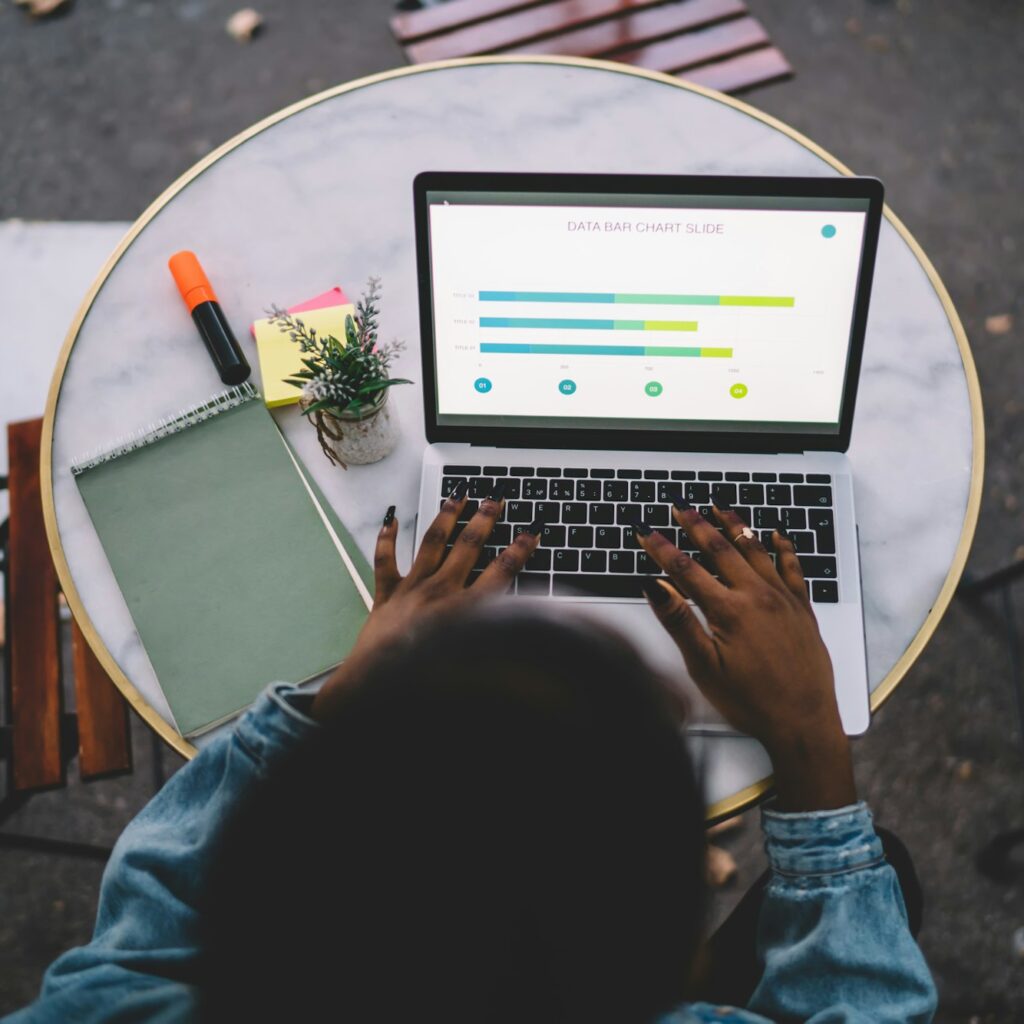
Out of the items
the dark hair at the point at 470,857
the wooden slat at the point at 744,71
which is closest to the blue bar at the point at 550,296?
the dark hair at the point at 470,857

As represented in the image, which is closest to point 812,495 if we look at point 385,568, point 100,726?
point 385,568

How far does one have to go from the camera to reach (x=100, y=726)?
128cm

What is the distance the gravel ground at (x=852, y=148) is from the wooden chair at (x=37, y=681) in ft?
1.94

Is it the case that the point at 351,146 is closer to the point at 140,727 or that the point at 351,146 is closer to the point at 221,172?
the point at 221,172

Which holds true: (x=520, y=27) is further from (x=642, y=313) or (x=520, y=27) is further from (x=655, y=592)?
(x=655, y=592)

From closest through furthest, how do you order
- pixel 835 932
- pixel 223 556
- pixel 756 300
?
pixel 835 932
pixel 756 300
pixel 223 556

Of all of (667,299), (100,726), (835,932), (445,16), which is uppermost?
(445,16)

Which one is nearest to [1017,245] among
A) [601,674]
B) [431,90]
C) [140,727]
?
[431,90]

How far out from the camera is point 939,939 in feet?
5.52

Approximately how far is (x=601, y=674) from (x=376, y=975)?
26 cm

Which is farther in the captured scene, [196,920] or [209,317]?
[209,317]

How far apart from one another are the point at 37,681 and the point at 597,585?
2.60ft

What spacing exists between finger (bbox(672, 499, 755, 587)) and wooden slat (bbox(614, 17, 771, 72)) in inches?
61.4

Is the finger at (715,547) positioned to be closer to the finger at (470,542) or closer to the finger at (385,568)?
the finger at (470,542)
